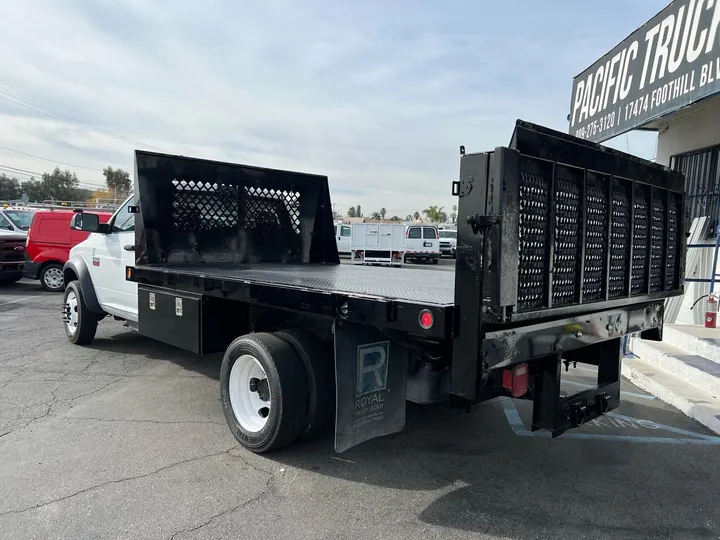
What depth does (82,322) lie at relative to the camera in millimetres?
7238

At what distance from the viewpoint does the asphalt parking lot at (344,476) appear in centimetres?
304

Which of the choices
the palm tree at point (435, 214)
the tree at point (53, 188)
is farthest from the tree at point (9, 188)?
the palm tree at point (435, 214)

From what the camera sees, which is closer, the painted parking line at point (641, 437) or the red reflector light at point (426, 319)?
the red reflector light at point (426, 319)

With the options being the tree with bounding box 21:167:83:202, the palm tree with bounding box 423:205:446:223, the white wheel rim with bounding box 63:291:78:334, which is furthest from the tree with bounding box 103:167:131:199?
the white wheel rim with bounding box 63:291:78:334

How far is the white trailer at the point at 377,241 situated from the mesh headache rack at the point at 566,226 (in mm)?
21859

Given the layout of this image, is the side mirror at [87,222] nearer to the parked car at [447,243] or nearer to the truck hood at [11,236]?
the truck hood at [11,236]

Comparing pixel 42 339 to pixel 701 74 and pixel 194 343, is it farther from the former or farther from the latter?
pixel 701 74

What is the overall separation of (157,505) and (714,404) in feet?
16.0

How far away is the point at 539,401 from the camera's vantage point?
340 centimetres

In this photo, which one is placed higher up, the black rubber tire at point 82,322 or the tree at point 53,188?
the tree at point 53,188

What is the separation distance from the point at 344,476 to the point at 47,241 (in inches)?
498

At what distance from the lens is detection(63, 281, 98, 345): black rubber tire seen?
720cm

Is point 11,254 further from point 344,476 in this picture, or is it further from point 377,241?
point 377,241

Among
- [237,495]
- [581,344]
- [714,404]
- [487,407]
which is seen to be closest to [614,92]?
[714,404]
